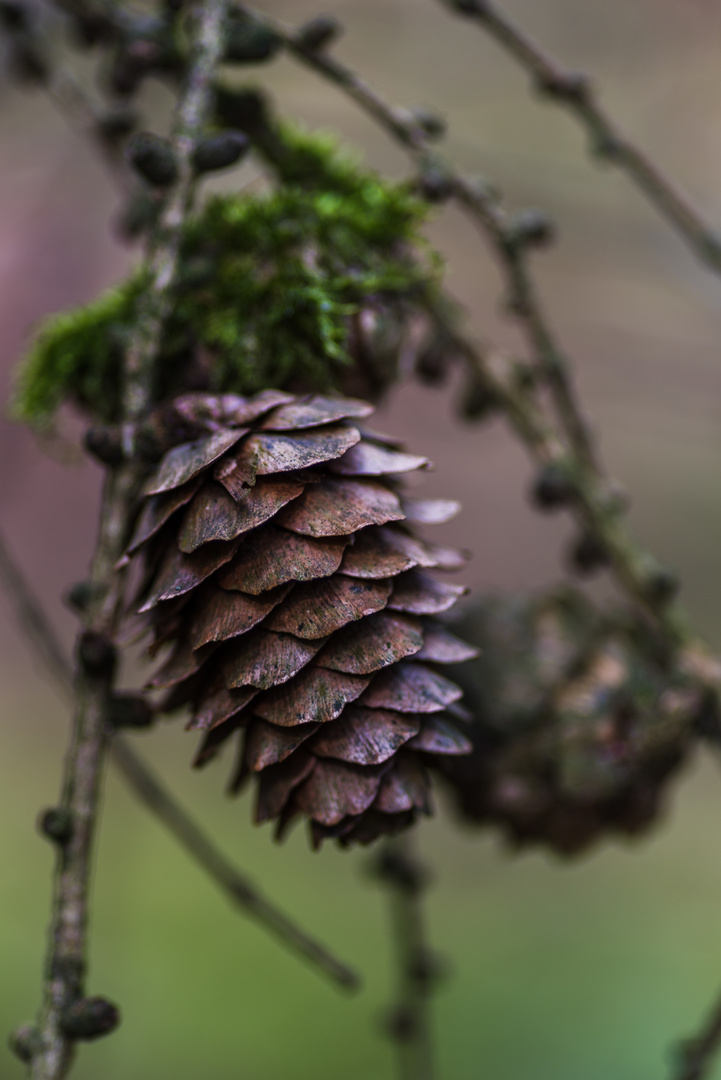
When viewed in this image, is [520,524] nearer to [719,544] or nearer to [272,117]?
[719,544]

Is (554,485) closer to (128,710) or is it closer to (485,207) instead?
(485,207)

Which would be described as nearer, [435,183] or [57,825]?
[57,825]

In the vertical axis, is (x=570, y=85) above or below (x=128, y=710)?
above

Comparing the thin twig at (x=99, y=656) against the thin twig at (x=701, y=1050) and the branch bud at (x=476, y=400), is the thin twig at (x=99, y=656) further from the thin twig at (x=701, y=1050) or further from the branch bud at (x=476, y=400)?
the thin twig at (x=701, y=1050)

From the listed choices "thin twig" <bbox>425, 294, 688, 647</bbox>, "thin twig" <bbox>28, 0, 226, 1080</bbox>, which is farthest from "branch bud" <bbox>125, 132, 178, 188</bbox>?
"thin twig" <bbox>425, 294, 688, 647</bbox>

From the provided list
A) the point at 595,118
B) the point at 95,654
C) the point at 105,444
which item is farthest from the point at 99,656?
the point at 595,118
